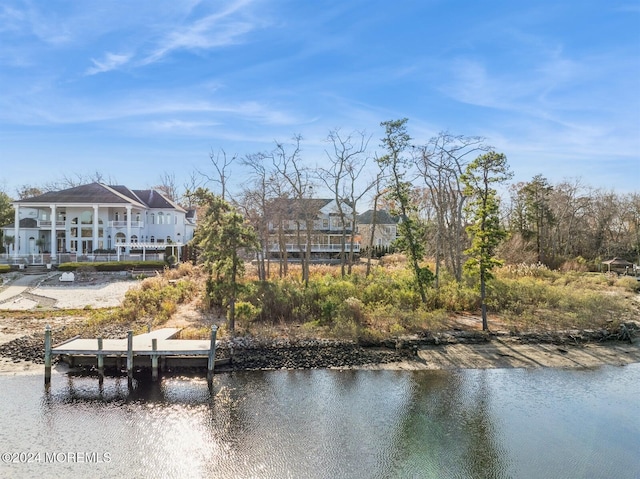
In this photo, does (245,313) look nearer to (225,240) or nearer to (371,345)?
(225,240)

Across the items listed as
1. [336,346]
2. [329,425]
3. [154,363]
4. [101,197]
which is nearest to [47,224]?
[101,197]

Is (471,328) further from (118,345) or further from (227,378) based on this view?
(118,345)

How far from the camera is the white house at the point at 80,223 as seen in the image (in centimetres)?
4150

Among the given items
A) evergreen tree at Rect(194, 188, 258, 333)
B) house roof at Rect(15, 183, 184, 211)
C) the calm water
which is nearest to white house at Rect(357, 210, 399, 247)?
house roof at Rect(15, 183, 184, 211)

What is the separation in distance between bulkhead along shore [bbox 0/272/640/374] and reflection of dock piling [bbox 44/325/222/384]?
1.04m

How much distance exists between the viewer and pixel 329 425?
468 inches

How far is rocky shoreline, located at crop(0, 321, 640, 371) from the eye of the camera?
1645 cm

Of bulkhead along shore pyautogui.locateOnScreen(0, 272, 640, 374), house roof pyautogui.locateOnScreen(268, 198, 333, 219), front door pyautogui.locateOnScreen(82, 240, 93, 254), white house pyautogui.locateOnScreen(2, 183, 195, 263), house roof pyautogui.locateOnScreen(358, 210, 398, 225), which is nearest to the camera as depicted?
bulkhead along shore pyautogui.locateOnScreen(0, 272, 640, 374)

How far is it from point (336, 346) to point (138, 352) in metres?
7.27

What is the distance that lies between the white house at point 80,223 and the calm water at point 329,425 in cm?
2892

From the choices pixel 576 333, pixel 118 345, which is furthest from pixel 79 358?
pixel 576 333

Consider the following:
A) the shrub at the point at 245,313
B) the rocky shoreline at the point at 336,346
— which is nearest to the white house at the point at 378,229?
the rocky shoreline at the point at 336,346

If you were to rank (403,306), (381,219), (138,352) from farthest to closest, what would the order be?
(381,219)
(403,306)
(138,352)

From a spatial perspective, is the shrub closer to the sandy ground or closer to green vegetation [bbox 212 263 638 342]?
green vegetation [bbox 212 263 638 342]
